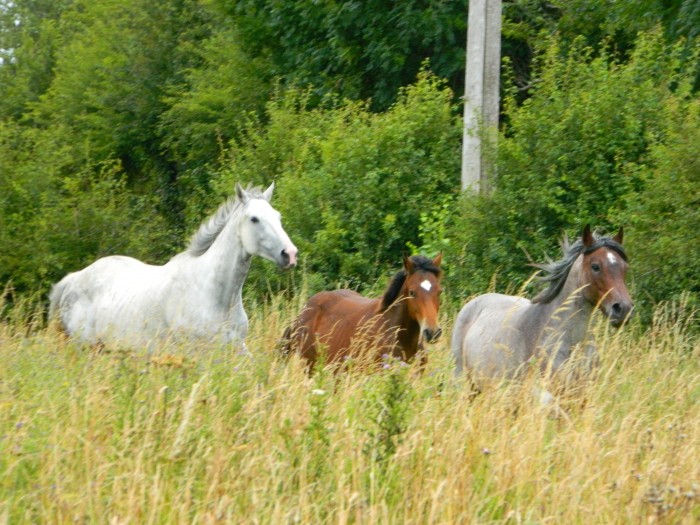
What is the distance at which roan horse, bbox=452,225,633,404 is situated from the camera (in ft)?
25.8

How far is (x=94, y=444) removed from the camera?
19.4ft

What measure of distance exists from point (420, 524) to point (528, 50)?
61.9 ft

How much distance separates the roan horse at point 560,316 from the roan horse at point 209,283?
1.95 metres

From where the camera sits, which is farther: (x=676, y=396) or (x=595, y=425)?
(x=676, y=396)

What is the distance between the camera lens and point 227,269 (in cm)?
1013

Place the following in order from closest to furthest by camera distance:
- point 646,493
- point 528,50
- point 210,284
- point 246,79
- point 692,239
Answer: point 646,493, point 210,284, point 692,239, point 528,50, point 246,79

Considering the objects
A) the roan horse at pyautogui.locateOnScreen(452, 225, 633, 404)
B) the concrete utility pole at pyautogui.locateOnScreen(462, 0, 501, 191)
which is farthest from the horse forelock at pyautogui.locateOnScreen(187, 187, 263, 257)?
the concrete utility pole at pyautogui.locateOnScreen(462, 0, 501, 191)

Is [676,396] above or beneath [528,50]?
beneath

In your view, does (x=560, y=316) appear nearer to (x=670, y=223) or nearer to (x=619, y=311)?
(x=619, y=311)

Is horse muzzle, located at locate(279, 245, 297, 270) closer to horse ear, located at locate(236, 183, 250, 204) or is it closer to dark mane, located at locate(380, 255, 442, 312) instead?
horse ear, located at locate(236, 183, 250, 204)

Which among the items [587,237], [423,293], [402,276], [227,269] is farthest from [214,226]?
[587,237]

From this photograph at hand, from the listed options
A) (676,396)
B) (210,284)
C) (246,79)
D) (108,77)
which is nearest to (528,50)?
(246,79)

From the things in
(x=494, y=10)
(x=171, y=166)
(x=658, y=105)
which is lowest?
(x=171, y=166)

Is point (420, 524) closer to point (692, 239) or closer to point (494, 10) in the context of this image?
point (692, 239)
